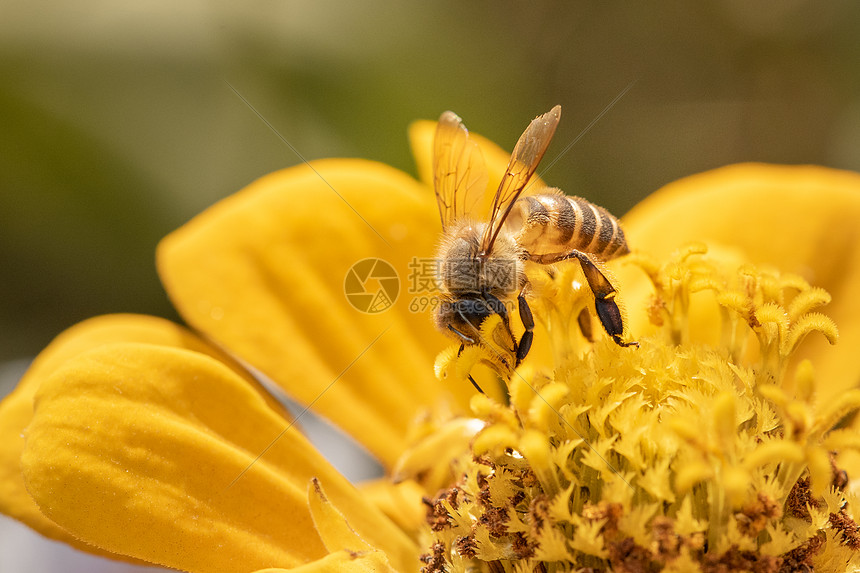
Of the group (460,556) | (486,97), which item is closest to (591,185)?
(486,97)

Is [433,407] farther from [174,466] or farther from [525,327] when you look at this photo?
[174,466]

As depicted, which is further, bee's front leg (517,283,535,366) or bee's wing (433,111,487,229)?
bee's wing (433,111,487,229)

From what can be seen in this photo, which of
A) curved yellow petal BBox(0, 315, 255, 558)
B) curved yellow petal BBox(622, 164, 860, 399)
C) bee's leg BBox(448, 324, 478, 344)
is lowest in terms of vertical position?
curved yellow petal BBox(0, 315, 255, 558)

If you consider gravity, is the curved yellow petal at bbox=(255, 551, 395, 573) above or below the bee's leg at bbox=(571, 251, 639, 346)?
below

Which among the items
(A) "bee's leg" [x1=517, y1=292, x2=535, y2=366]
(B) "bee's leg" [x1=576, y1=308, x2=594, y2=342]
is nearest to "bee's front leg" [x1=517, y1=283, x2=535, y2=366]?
(A) "bee's leg" [x1=517, y1=292, x2=535, y2=366]

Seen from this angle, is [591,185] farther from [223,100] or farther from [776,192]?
[223,100]

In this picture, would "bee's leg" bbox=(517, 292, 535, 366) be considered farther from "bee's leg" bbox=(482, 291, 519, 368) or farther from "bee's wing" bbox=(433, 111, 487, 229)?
"bee's wing" bbox=(433, 111, 487, 229)

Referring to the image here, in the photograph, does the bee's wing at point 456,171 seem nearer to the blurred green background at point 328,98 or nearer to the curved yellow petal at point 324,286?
the curved yellow petal at point 324,286
